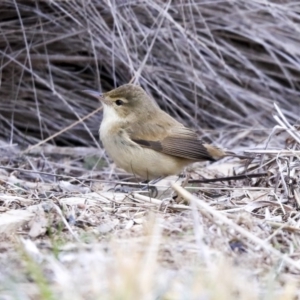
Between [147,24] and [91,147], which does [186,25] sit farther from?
[91,147]

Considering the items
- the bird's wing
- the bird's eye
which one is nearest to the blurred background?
the bird's eye

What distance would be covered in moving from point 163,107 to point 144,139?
5.88ft

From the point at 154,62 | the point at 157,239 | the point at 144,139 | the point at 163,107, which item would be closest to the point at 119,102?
the point at 144,139

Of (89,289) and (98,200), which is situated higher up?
(89,289)

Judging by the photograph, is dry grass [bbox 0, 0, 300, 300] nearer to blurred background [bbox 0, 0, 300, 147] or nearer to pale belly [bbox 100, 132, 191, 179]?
blurred background [bbox 0, 0, 300, 147]

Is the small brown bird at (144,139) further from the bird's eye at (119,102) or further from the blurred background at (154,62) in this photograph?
the blurred background at (154,62)

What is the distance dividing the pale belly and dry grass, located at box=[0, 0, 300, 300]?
0.13m

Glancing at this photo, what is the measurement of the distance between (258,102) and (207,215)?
12.8ft

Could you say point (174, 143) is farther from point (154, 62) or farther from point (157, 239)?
point (157, 239)

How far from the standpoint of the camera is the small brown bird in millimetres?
5312

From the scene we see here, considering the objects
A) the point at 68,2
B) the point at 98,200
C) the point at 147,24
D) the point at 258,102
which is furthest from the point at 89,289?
the point at 258,102

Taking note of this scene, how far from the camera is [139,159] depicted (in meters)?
5.30

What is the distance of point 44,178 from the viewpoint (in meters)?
5.82

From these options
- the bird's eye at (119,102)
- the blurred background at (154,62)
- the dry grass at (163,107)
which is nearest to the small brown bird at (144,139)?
the bird's eye at (119,102)
